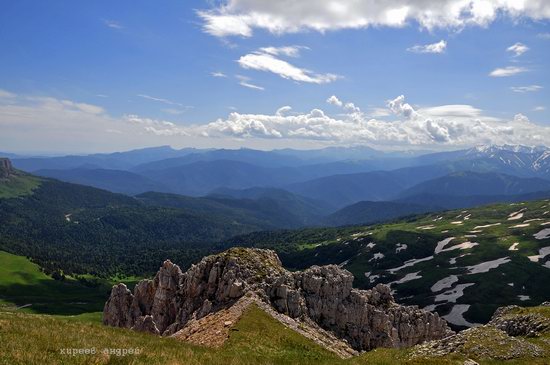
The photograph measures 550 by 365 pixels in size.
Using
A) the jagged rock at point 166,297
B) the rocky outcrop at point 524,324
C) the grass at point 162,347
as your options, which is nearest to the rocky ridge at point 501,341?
the rocky outcrop at point 524,324

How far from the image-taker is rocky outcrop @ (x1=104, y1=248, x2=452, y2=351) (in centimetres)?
7100

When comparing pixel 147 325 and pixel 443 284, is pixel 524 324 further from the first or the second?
pixel 443 284

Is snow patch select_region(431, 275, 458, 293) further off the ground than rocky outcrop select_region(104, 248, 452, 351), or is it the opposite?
rocky outcrop select_region(104, 248, 452, 351)

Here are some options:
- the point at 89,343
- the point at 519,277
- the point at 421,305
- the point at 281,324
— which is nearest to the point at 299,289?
the point at 281,324

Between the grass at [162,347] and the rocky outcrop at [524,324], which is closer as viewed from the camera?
the grass at [162,347]

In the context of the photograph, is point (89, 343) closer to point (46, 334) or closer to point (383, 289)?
point (46, 334)

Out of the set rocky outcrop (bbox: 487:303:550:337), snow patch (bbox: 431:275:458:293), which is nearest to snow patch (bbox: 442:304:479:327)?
snow patch (bbox: 431:275:458:293)

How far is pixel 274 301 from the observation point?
231ft

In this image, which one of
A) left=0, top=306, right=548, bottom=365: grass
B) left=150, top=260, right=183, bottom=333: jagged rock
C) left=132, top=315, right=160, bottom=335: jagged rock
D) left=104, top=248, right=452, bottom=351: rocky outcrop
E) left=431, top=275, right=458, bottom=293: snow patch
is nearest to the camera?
left=0, top=306, right=548, bottom=365: grass

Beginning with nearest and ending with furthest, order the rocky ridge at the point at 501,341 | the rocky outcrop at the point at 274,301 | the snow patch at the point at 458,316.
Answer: the rocky ridge at the point at 501,341, the rocky outcrop at the point at 274,301, the snow patch at the point at 458,316

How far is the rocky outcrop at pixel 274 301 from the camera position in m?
71.0

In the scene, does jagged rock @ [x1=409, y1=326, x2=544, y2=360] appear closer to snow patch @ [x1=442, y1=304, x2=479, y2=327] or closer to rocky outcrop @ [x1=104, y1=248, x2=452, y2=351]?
rocky outcrop @ [x1=104, y1=248, x2=452, y2=351]

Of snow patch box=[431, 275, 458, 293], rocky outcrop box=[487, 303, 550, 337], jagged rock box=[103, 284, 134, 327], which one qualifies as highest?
rocky outcrop box=[487, 303, 550, 337]

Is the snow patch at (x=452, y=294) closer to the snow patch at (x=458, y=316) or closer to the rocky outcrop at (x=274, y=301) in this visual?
the snow patch at (x=458, y=316)
